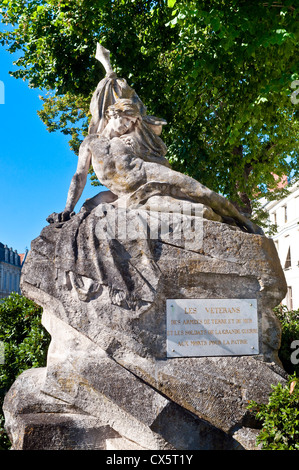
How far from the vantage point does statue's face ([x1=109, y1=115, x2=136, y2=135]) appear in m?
4.82

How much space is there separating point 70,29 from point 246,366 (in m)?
8.24

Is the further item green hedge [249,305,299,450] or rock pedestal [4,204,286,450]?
rock pedestal [4,204,286,450]

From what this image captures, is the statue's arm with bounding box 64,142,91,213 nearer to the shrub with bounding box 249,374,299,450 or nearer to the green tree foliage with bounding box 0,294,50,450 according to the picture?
the green tree foliage with bounding box 0,294,50,450

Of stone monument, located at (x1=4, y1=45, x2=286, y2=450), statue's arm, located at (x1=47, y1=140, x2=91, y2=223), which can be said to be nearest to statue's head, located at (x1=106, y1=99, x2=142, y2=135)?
statue's arm, located at (x1=47, y1=140, x2=91, y2=223)

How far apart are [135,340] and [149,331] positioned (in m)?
0.14

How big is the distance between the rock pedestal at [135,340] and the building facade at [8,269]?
43.8 metres

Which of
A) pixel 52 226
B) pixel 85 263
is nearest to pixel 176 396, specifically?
pixel 85 263

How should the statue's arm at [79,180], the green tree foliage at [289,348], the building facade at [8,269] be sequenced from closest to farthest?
the statue's arm at [79,180], the green tree foliage at [289,348], the building facade at [8,269]

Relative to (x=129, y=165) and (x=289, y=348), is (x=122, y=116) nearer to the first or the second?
(x=129, y=165)

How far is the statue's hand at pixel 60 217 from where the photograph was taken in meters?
4.20

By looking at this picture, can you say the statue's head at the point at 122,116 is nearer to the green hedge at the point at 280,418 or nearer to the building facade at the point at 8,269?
the green hedge at the point at 280,418

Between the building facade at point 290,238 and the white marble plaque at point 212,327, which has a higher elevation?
the building facade at point 290,238

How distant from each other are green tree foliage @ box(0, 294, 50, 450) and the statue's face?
2.83 m

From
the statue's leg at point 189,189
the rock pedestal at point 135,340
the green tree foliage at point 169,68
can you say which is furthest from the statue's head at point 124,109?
the green tree foliage at point 169,68
